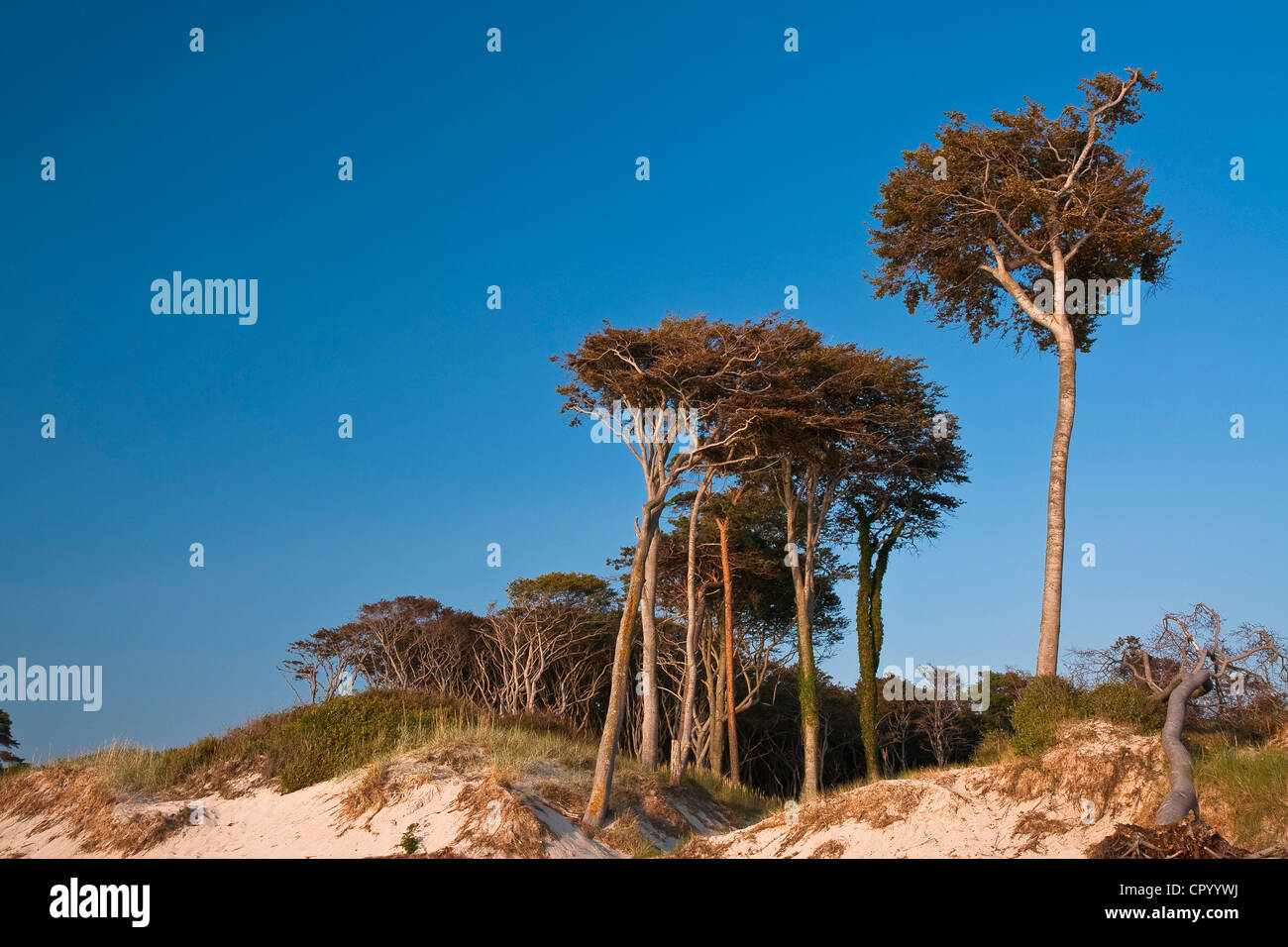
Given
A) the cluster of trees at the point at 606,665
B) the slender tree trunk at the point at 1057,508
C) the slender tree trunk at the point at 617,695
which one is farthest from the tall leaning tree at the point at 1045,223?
the cluster of trees at the point at 606,665

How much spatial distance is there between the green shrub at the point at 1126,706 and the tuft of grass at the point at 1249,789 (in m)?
0.94

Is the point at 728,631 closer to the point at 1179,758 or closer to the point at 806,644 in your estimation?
the point at 806,644

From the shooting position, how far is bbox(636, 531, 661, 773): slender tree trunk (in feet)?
79.5

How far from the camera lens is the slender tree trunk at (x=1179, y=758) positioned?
12391 mm

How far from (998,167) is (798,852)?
16125 millimetres

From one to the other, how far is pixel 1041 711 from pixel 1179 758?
3490 mm

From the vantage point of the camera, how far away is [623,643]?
20703mm

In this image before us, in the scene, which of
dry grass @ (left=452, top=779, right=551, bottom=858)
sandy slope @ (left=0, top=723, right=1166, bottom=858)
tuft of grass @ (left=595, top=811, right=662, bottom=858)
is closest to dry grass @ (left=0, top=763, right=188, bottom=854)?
sandy slope @ (left=0, top=723, right=1166, bottom=858)

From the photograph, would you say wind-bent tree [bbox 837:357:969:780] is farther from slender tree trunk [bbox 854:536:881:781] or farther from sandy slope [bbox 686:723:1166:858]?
sandy slope [bbox 686:723:1166:858]

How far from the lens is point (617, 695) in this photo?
20.4 meters

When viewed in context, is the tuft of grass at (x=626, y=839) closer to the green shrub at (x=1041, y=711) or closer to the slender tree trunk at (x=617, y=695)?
the slender tree trunk at (x=617, y=695)

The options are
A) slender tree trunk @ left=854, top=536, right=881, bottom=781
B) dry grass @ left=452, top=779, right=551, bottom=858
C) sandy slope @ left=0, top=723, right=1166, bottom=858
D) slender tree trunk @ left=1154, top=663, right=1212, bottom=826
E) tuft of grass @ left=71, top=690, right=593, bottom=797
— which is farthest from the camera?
slender tree trunk @ left=854, top=536, right=881, bottom=781

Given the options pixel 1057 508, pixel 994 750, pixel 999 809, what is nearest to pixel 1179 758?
pixel 999 809

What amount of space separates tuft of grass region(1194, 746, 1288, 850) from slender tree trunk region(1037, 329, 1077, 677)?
4496 millimetres
